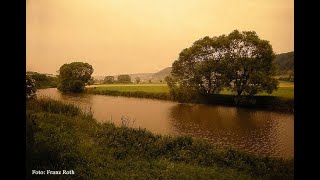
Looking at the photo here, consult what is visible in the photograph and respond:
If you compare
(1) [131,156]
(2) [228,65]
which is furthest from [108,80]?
(2) [228,65]

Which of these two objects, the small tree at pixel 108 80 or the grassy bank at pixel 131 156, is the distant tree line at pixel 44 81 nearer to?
the grassy bank at pixel 131 156

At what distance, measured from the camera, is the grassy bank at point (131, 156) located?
6824mm

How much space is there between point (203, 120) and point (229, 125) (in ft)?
3.31

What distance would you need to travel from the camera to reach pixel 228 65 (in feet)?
38.7

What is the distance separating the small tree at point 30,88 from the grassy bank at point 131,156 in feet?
4.44

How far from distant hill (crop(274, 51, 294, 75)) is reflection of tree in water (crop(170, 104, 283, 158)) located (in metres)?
2.09

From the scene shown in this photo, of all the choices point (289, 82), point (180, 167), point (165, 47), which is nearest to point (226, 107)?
point (289, 82)

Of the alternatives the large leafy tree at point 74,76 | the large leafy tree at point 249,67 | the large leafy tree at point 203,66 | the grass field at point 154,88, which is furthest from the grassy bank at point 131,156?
the large leafy tree at point 249,67

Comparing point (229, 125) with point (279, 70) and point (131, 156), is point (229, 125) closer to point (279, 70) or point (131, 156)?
point (279, 70)

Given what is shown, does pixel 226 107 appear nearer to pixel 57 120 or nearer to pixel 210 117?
pixel 210 117

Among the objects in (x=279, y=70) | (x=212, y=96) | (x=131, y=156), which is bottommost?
(x=131, y=156)

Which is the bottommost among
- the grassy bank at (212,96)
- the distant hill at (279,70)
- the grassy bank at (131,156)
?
the grassy bank at (131,156)

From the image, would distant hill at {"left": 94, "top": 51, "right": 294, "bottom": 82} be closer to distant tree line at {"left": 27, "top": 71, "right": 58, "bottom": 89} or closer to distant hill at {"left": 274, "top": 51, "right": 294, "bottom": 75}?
distant hill at {"left": 274, "top": 51, "right": 294, "bottom": 75}
